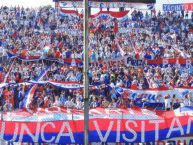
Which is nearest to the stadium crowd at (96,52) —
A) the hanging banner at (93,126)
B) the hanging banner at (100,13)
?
the hanging banner at (100,13)

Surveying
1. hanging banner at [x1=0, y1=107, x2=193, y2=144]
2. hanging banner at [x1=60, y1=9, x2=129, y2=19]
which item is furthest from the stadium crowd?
hanging banner at [x1=0, y1=107, x2=193, y2=144]

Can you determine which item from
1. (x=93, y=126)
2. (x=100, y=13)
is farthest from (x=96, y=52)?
(x=93, y=126)

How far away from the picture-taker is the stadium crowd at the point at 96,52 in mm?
25250

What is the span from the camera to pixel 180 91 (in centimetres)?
2581

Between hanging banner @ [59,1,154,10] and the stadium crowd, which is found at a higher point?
hanging banner @ [59,1,154,10]

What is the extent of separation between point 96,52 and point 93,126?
17.8 metres

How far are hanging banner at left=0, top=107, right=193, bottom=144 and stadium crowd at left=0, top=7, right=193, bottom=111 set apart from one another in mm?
5584

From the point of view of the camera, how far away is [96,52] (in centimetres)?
3544

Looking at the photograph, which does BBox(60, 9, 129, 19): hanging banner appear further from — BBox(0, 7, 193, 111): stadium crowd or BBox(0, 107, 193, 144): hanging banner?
BBox(0, 107, 193, 144): hanging banner

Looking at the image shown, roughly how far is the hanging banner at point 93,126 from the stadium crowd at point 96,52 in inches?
220

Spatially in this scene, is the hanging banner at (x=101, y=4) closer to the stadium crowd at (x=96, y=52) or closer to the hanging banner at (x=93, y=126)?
the stadium crowd at (x=96, y=52)

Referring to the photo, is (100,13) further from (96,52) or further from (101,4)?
(96,52)

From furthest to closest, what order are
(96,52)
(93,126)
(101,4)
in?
(101,4), (96,52), (93,126)

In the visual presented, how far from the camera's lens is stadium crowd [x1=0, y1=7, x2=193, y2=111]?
2525 centimetres
